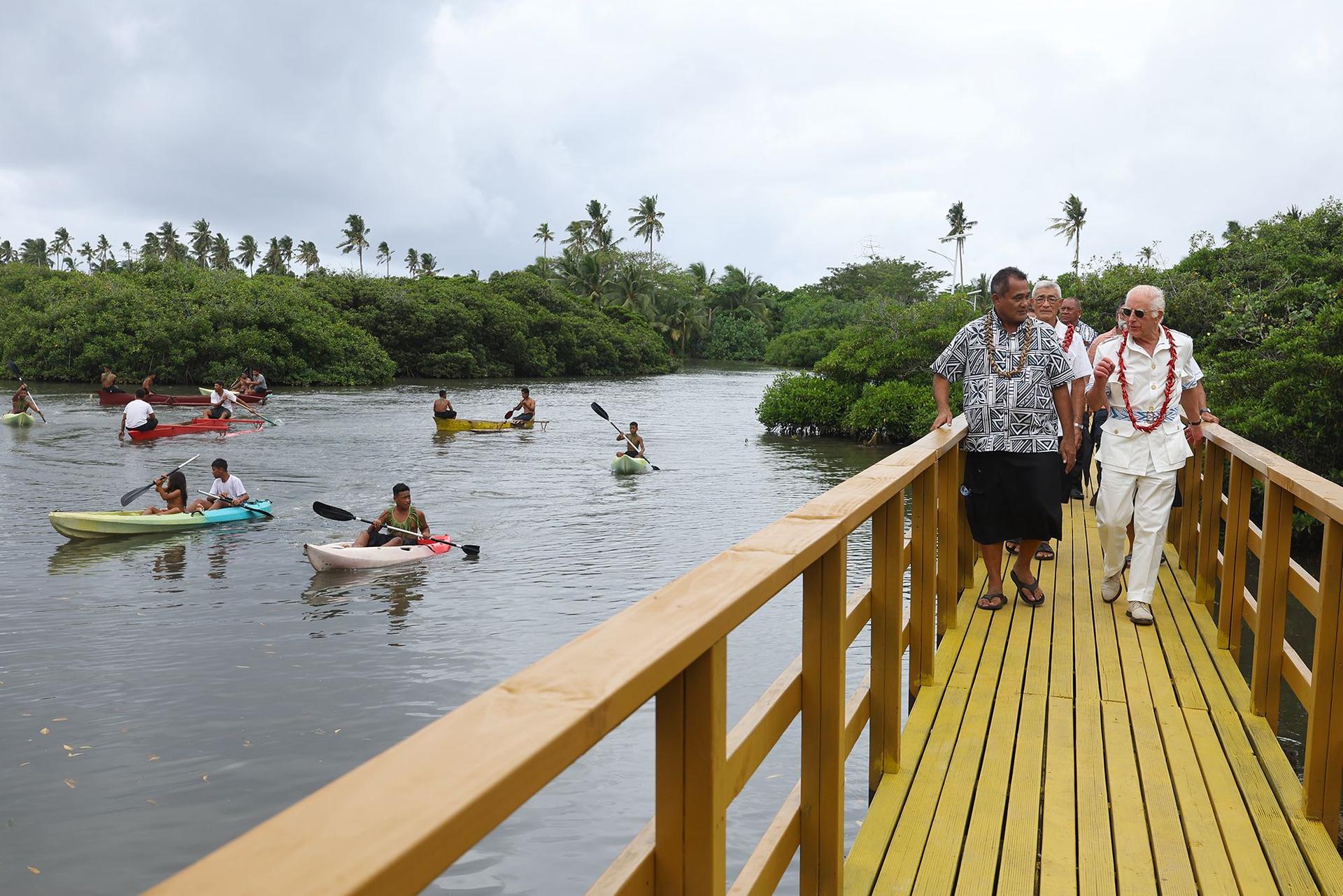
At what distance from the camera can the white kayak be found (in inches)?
484

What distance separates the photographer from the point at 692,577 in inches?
70.3

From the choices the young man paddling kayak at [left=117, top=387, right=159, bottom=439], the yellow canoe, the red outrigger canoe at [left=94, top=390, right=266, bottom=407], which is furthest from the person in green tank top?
the red outrigger canoe at [left=94, top=390, right=266, bottom=407]

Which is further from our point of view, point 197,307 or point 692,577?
point 197,307

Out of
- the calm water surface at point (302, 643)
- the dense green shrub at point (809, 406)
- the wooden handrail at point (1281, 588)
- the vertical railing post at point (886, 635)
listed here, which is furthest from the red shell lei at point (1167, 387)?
the dense green shrub at point (809, 406)

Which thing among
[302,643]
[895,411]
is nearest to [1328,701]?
[302,643]

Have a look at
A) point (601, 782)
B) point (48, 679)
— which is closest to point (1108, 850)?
point (601, 782)

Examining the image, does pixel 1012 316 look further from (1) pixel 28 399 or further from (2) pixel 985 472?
(1) pixel 28 399

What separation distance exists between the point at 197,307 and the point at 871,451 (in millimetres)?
33269

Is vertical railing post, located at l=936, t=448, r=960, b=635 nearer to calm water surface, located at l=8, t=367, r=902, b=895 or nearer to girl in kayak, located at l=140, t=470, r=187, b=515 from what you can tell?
calm water surface, located at l=8, t=367, r=902, b=895

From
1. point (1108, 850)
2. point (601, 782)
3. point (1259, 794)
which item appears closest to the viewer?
point (1108, 850)

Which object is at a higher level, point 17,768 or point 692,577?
point 692,577

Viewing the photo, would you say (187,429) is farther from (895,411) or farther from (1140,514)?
(1140,514)

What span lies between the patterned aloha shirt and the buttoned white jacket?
1.23ft

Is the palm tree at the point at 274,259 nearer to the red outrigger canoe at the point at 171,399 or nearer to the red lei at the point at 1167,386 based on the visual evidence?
the red outrigger canoe at the point at 171,399
